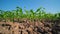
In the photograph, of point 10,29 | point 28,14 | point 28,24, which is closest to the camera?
point 10,29

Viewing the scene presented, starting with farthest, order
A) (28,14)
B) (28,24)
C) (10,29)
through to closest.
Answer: (28,14) < (28,24) < (10,29)

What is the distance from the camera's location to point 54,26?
4562 millimetres

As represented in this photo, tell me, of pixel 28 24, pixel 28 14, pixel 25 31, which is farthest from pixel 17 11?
pixel 25 31

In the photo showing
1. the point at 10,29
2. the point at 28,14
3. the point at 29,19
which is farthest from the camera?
the point at 28,14

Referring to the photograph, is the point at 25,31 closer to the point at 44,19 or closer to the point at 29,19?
the point at 29,19

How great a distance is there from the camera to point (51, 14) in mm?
5367

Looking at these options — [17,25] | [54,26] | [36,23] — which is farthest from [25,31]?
[54,26]

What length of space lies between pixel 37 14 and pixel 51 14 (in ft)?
1.93

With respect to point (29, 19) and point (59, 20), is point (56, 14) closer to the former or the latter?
point (59, 20)

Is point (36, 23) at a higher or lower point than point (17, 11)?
lower

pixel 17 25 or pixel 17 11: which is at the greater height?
pixel 17 11

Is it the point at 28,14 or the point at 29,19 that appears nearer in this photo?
the point at 29,19

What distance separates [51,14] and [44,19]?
54 centimetres

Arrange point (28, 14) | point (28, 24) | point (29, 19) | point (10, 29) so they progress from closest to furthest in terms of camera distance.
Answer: point (10, 29) < point (28, 24) < point (29, 19) < point (28, 14)
